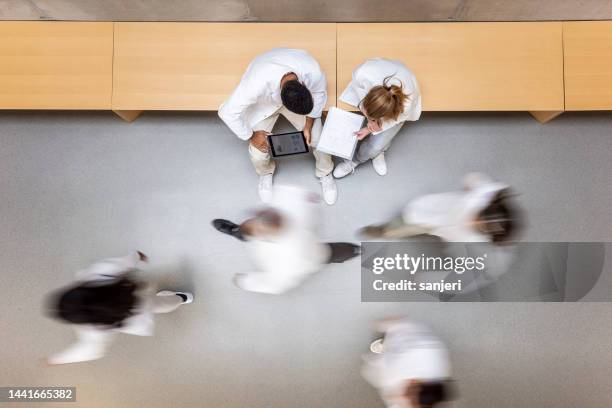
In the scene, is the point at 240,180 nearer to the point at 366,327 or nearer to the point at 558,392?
the point at 366,327

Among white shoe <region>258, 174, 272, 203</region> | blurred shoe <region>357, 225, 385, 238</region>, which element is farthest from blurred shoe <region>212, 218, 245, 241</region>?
blurred shoe <region>357, 225, 385, 238</region>

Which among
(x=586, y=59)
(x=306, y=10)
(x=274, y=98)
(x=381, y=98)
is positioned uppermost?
(x=306, y=10)

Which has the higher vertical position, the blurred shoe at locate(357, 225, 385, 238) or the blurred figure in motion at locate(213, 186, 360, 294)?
the blurred shoe at locate(357, 225, 385, 238)

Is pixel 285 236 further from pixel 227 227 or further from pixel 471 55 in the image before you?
pixel 471 55

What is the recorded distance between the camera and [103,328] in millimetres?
2420

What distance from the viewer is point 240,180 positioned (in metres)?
3.14

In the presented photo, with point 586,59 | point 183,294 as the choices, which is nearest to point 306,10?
point 586,59

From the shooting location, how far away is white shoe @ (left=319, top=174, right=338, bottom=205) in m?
3.04

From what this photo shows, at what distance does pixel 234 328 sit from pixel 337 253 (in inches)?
39.4

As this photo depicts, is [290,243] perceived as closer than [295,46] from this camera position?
Yes

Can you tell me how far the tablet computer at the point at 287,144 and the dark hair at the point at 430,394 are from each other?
1619mm

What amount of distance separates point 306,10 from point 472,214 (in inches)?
67.5

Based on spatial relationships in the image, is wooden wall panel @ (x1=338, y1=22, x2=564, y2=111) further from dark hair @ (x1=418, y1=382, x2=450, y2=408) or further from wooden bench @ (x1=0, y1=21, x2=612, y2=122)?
dark hair @ (x1=418, y1=382, x2=450, y2=408)

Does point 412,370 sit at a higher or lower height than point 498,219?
lower
